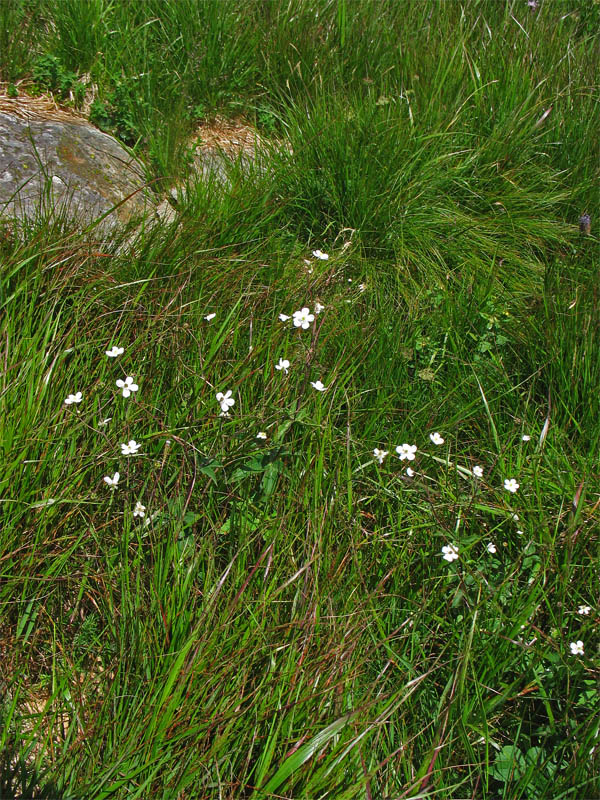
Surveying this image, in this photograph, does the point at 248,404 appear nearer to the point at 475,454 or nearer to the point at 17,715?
the point at 475,454

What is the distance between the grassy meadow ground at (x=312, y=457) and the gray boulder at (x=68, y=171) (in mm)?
179

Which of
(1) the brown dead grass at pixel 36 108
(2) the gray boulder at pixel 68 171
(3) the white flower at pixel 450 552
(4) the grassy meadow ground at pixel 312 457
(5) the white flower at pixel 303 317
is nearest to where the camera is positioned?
(4) the grassy meadow ground at pixel 312 457

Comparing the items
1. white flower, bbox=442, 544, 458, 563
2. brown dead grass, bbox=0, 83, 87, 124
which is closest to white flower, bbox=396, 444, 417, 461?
white flower, bbox=442, 544, 458, 563

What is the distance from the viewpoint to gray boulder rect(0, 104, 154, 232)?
298 centimetres

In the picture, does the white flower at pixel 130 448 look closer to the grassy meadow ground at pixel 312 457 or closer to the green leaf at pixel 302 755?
the grassy meadow ground at pixel 312 457

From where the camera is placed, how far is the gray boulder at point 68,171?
298 centimetres

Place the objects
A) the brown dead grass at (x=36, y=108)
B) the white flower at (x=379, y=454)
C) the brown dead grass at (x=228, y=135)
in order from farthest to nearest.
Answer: the brown dead grass at (x=228, y=135), the brown dead grass at (x=36, y=108), the white flower at (x=379, y=454)

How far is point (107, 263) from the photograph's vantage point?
105 inches

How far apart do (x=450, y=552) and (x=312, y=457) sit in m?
0.49

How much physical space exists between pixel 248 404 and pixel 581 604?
3.78ft

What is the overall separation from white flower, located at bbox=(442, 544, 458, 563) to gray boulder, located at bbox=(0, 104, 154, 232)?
6.29 ft

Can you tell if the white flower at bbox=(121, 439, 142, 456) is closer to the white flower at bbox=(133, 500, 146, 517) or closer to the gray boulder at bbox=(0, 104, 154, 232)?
the white flower at bbox=(133, 500, 146, 517)

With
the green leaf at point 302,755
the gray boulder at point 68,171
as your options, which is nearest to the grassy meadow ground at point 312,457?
the green leaf at point 302,755

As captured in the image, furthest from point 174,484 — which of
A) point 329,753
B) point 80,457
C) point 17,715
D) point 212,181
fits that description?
point 212,181
